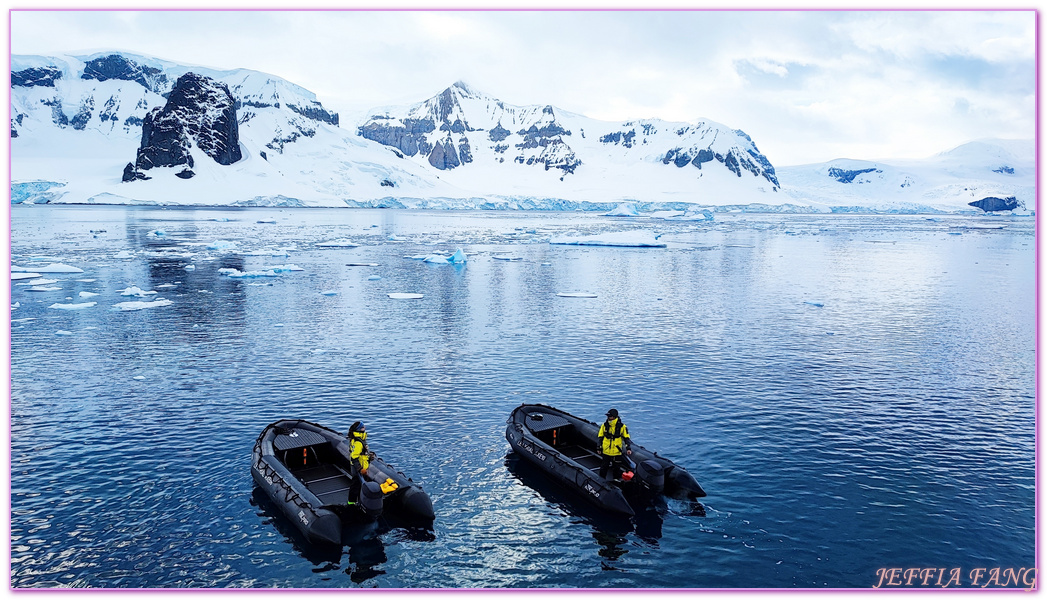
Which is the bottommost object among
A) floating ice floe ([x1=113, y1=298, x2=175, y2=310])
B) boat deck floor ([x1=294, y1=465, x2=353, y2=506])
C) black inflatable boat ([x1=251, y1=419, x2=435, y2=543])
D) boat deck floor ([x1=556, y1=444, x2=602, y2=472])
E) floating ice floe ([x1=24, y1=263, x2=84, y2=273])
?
boat deck floor ([x1=556, y1=444, x2=602, y2=472])

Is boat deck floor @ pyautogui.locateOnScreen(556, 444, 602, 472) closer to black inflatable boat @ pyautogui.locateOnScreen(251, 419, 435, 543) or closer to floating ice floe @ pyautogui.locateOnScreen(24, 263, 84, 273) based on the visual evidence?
black inflatable boat @ pyautogui.locateOnScreen(251, 419, 435, 543)

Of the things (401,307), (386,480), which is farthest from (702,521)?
(401,307)

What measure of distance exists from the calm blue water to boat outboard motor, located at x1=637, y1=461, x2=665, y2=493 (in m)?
0.89

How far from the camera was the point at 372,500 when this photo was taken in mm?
19438

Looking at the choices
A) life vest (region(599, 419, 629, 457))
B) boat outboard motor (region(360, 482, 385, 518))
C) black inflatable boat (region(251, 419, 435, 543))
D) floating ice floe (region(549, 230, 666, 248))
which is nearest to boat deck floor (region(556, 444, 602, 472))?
life vest (region(599, 419, 629, 457))

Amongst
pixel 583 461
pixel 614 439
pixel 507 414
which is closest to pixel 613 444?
pixel 614 439

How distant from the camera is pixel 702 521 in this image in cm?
2045

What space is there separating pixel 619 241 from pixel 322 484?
83.9m

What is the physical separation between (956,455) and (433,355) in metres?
23.3

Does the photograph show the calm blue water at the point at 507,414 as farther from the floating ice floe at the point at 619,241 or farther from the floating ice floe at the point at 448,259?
the floating ice floe at the point at 619,241

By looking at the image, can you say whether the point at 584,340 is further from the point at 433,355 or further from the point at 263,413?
the point at 263,413

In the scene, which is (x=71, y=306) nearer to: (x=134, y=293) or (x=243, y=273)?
(x=134, y=293)

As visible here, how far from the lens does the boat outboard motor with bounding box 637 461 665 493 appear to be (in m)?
21.3

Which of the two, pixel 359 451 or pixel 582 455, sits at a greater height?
pixel 359 451
